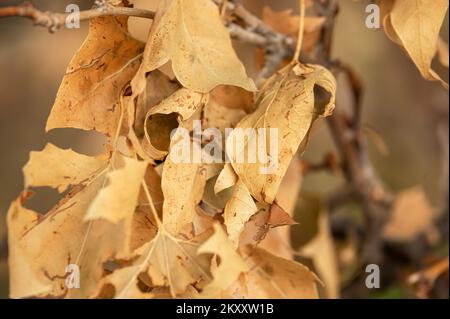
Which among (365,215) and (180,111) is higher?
(180,111)

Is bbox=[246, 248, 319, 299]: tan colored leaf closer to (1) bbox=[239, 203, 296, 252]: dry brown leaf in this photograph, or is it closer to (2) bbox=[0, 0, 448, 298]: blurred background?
(1) bbox=[239, 203, 296, 252]: dry brown leaf

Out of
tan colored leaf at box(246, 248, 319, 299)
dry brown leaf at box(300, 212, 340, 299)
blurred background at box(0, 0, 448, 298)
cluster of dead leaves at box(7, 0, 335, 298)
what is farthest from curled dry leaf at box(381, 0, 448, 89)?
blurred background at box(0, 0, 448, 298)

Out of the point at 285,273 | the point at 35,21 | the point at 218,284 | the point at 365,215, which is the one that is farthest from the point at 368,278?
the point at 35,21

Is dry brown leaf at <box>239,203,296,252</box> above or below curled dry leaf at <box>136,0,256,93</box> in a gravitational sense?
below

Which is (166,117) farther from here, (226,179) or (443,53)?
(443,53)

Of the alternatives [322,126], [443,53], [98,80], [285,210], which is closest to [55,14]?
[98,80]

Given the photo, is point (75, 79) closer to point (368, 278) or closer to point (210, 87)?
point (210, 87)
